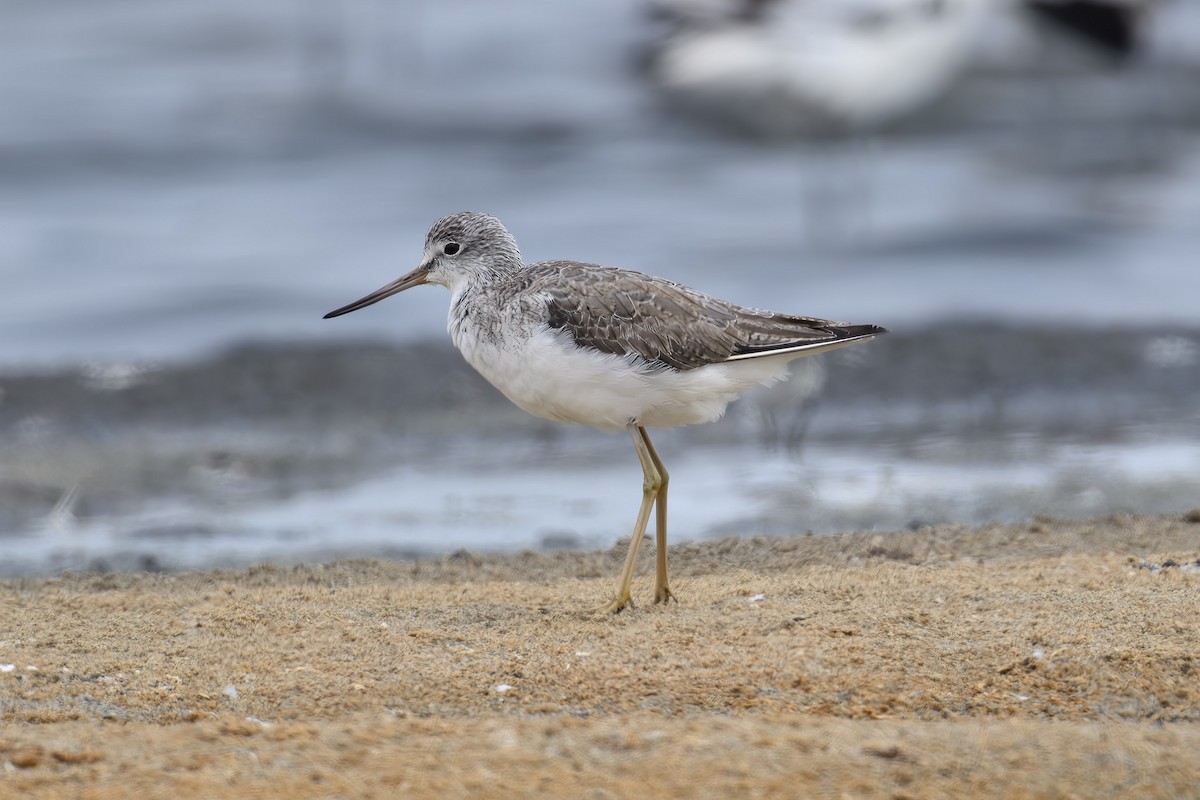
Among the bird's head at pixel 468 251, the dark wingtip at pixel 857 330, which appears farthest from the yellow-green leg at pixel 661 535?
the bird's head at pixel 468 251

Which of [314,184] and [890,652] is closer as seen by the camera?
[890,652]

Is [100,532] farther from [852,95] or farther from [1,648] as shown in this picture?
[852,95]

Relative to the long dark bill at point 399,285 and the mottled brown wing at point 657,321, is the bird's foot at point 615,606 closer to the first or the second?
the mottled brown wing at point 657,321

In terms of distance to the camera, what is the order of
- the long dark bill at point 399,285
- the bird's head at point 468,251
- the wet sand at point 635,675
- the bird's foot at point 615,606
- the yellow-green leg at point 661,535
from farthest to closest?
the long dark bill at point 399,285 < the bird's head at point 468,251 < the yellow-green leg at point 661,535 < the bird's foot at point 615,606 < the wet sand at point 635,675

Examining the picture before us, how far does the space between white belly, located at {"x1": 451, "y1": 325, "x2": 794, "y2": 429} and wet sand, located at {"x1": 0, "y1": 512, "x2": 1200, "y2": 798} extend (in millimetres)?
757

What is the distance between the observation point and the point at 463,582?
21.1ft

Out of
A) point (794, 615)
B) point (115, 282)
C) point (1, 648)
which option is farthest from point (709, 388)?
point (115, 282)

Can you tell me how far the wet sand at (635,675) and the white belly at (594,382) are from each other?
29.8 inches

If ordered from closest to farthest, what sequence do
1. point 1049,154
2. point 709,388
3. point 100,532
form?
point 709,388 < point 100,532 < point 1049,154

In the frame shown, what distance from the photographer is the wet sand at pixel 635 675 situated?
3.59 m

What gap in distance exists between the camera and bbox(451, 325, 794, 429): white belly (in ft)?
18.4

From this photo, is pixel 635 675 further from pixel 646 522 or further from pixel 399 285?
pixel 399 285

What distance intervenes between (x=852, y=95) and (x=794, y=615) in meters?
11.2

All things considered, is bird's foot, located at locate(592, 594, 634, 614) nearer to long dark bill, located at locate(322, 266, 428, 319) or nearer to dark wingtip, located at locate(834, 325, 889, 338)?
dark wingtip, located at locate(834, 325, 889, 338)
